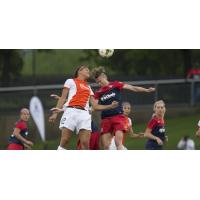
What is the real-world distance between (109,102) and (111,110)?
31 cm

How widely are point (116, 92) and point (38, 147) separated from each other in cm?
1249

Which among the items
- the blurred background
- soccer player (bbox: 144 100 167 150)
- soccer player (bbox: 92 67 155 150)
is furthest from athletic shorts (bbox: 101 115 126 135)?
the blurred background

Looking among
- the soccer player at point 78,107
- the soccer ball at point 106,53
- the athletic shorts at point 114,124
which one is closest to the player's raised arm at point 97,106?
the soccer player at point 78,107

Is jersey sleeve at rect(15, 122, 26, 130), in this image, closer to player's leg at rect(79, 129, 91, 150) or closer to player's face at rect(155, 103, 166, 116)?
player's leg at rect(79, 129, 91, 150)

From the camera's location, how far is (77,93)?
19109 millimetres

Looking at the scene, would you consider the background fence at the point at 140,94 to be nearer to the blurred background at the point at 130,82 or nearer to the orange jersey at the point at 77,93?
the blurred background at the point at 130,82

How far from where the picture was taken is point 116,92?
65.0 feet

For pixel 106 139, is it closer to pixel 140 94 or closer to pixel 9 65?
pixel 140 94

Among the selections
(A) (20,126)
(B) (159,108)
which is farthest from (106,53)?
(B) (159,108)

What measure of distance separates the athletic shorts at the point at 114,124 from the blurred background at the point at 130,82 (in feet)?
33.6

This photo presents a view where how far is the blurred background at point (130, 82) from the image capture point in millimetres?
33469

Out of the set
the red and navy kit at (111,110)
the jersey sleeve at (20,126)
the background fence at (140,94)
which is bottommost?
the jersey sleeve at (20,126)

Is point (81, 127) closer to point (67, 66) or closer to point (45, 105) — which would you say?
point (45, 105)

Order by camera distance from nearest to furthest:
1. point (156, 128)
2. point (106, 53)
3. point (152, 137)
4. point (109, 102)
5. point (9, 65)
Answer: point (109, 102)
point (152, 137)
point (156, 128)
point (106, 53)
point (9, 65)
